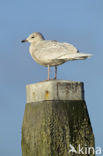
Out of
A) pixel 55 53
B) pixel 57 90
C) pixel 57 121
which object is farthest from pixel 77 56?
pixel 57 121

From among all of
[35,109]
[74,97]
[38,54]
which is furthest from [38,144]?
[38,54]

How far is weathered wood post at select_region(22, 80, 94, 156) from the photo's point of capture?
549 cm

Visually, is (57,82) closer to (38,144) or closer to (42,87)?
(42,87)

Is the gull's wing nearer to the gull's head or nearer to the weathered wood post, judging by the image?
the gull's head

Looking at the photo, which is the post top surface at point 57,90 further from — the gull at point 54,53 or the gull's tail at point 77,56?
the gull at point 54,53

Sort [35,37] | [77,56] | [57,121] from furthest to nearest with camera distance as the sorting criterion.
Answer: [35,37], [77,56], [57,121]

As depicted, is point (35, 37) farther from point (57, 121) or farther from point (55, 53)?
point (57, 121)

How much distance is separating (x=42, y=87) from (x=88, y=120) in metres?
0.92

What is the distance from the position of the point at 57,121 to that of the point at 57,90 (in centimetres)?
52

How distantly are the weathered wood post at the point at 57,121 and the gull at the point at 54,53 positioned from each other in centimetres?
132

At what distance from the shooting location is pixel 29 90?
6258 mm

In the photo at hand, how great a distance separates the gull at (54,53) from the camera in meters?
7.24

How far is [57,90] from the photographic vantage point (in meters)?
5.74

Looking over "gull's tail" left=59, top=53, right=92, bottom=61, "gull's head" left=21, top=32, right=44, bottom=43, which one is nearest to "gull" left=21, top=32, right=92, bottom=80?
"gull's tail" left=59, top=53, right=92, bottom=61
